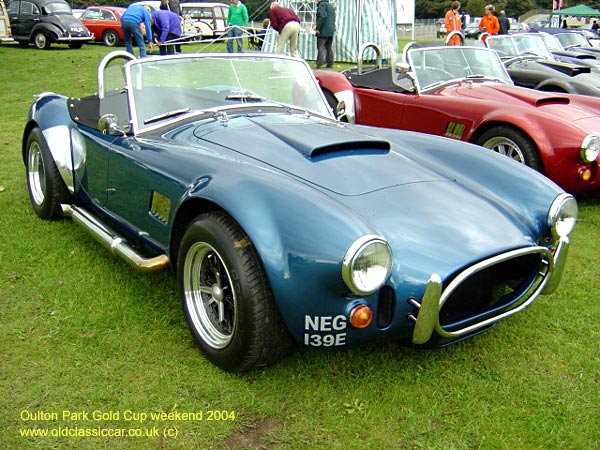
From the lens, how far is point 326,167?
9.79ft

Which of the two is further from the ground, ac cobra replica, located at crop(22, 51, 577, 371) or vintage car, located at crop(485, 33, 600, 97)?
vintage car, located at crop(485, 33, 600, 97)

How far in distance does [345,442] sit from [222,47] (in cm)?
1749

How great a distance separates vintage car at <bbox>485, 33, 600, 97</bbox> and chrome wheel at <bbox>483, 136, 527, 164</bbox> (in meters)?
2.96

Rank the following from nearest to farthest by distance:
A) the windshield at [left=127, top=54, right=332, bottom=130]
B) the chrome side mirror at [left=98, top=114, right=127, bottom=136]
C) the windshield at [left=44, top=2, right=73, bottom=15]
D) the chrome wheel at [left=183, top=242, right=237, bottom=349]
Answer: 1. the chrome wheel at [left=183, top=242, right=237, bottom=349]
2. the chrome side mirror at [left=98, top=114, right=127, bottom=136]
3. the windshield at [left=127, top=54, right=332, bottom=130]
4. the windshield at [left=44, top=2, right=73, bottom=15]

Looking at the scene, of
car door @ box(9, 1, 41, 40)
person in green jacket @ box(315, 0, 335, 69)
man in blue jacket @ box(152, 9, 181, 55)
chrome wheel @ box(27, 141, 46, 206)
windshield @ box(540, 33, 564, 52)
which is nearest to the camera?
chrome wheel @ box(27, 141, 46, 206)

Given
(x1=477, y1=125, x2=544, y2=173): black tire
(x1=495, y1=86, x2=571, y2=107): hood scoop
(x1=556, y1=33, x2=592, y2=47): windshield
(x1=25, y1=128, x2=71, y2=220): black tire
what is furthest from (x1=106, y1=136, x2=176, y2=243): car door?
(x1=556, y1=33, x2=592, y2=47): windshield

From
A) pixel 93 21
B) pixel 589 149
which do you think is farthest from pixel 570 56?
pixel 93 21

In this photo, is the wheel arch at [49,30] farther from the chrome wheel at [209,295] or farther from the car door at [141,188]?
the chrome wheel at [209,295]

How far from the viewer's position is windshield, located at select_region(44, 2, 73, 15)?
64.3 feet

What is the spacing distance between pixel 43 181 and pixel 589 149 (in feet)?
14.7

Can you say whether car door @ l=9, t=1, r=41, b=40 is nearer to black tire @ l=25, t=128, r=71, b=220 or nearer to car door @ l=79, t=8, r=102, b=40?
car door @ l=79, t=8, r=102, b=40

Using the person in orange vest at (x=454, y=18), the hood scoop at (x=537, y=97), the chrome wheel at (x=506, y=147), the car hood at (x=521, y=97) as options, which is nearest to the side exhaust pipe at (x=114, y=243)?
the chrome wheel at (x=506, y=147)

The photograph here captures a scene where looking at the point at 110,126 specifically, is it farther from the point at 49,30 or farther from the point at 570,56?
the point at 49,30

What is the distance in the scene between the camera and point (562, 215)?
9.89ft
